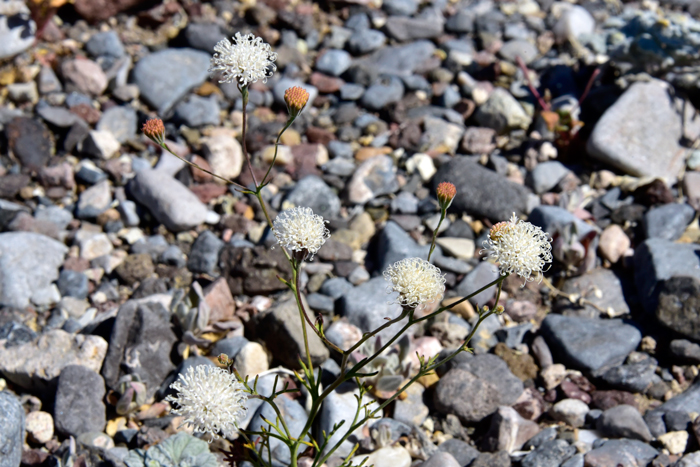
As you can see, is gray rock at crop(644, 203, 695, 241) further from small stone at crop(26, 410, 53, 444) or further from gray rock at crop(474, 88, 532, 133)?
small stone at crop(26, 410, 53, 444)

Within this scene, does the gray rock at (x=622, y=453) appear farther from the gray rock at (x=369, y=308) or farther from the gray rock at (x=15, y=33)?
the gray rock at (x=15, y=33)

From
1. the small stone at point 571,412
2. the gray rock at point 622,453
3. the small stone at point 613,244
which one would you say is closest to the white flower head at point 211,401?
the gray rock at point 622,453

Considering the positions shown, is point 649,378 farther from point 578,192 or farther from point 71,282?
point 71,282

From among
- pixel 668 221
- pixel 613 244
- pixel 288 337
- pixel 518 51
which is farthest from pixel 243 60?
pixel 518 51

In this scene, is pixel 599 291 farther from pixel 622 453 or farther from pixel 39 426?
pixel 39 426

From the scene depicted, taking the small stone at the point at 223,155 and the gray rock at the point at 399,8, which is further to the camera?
the gray rock at the point at 399,8

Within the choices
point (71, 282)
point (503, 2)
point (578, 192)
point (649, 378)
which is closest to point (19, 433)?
point (71, 282)

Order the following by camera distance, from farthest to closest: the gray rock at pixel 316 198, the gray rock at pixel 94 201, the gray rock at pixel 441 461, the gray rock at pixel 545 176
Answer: the gray rock at pixel 545 176, the gray rock at pixel 316 198, the gray rock at pixel 94 201, the gray rock at pixel 441 461

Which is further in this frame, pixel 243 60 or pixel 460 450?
pixel 460 450
